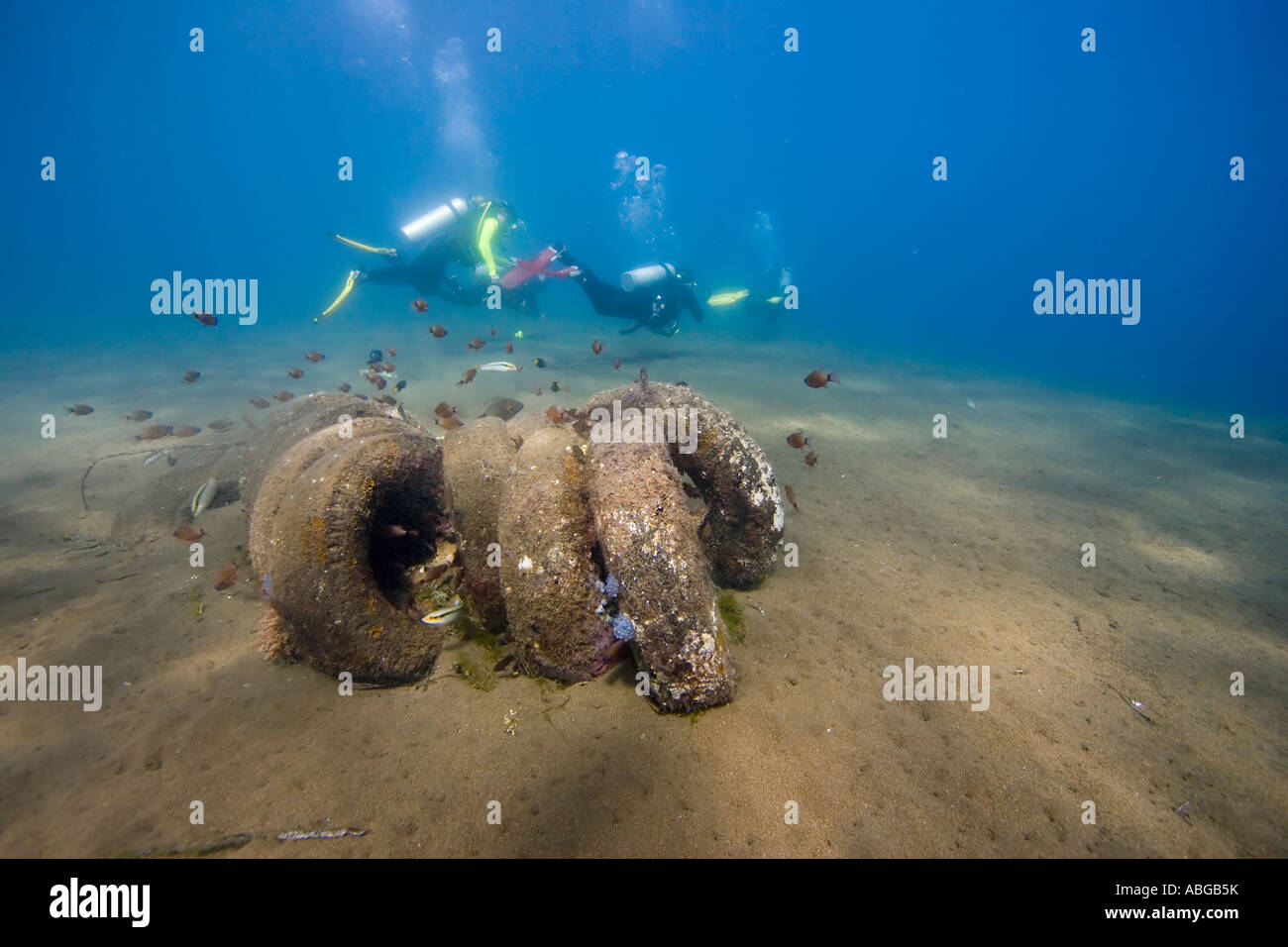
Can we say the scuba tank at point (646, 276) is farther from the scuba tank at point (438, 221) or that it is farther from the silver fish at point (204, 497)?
the silver fish at point (204, 497)

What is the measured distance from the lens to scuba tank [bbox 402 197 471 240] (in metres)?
17.6

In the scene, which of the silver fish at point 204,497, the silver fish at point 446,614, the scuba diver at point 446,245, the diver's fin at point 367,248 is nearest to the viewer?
the silver fish at point 446,614

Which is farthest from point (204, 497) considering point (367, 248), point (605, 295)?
point (605, 295)

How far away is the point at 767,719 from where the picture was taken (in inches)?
134

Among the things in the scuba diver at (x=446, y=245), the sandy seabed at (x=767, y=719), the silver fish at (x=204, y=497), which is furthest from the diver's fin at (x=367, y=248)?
the silver fish at (x=204, y=497)

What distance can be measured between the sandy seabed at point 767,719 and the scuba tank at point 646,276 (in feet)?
44.0

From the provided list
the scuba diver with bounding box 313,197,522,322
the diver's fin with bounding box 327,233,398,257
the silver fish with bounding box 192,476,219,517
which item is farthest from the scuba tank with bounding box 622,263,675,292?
the silver fish with bounding box 192,476,219,517

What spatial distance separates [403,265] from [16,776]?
17861 mm

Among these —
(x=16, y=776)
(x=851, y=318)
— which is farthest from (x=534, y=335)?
(x=851, y=318)

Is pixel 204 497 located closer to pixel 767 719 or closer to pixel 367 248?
pixel 767 719

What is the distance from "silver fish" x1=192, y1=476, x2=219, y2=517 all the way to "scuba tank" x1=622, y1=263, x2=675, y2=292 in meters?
14.1

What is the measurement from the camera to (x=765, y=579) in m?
5.12

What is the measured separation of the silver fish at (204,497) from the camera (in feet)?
21.4

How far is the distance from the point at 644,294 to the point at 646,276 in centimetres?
64
